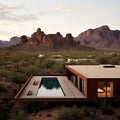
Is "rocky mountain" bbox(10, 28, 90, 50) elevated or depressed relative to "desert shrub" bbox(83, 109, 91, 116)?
elevated

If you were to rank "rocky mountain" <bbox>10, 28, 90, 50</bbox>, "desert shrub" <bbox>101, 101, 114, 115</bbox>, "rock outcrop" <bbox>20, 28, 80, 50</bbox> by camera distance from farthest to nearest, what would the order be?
"rock outcrop" <bbox>20, 28, 80, 50</bbox> < "rocky mountain" <bbox>10, 28, 90, 50</bbox> < "desert shrub" <bbox>101, 101, 114, 115</bbox>

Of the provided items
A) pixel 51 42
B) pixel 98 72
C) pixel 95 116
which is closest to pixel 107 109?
pixel 95 116

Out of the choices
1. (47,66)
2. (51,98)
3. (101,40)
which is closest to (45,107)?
(51,98)

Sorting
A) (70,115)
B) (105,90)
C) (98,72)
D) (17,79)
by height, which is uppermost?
(98,72)

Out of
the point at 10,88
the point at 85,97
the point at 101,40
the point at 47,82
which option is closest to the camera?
the point at 85,97

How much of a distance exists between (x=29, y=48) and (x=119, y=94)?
116 m

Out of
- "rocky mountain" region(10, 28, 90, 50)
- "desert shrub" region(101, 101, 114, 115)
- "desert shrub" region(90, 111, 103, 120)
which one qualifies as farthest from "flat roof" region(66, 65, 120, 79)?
"rocky mountain" region(10, 28, 90, 50)

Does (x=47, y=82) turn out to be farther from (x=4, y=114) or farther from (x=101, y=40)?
(x=101, y=40)

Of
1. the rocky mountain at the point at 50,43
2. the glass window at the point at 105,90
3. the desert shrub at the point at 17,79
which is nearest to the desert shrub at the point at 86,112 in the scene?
the glass window at the point at 105,90

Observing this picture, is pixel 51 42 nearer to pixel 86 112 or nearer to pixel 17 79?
pixel 17 79

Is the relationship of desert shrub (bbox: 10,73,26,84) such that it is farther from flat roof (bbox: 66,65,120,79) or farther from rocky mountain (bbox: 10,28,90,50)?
rocky mountain (bbox: 10,28,90,50)

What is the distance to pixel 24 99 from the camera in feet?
54.4

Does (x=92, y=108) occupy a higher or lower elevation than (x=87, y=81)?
lower

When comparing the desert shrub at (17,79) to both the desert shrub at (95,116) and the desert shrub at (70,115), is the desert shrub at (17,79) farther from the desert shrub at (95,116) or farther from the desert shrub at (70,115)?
the desert shrub at (95,116)
